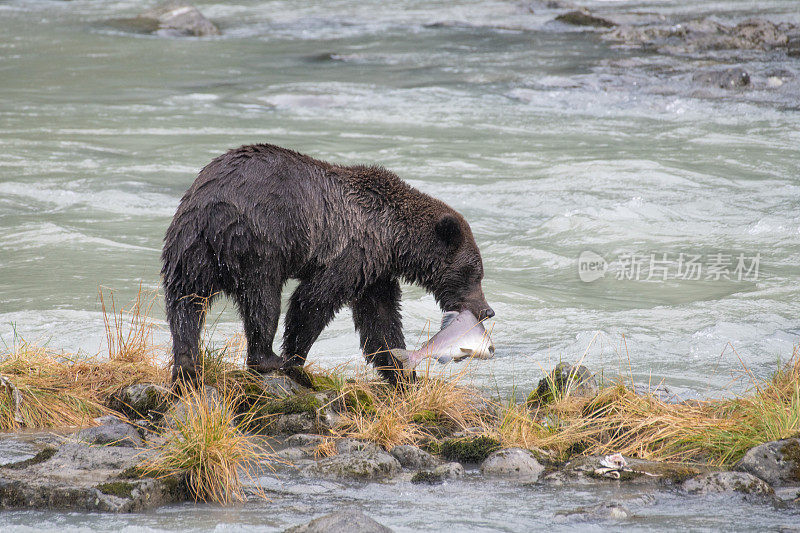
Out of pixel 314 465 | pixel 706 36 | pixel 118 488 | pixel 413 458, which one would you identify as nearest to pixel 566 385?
pixel 413 458

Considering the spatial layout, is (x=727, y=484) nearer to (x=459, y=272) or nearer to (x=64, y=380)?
(x=459, y=272)

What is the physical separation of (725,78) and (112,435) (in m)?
18.8

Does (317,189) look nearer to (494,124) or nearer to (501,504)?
(501,504)

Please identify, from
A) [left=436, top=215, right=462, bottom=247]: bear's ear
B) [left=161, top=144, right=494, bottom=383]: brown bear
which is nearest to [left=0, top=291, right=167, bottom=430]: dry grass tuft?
[left=161, top=144, right=494, bottom=383]: brown bear

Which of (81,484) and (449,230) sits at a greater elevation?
(449,230)

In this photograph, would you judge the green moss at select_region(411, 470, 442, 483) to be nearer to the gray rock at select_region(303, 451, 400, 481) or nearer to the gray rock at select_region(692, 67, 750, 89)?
the gray rock at select_region(303, 451, 400, 481)

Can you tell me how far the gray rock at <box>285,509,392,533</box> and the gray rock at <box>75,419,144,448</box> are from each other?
161 centimetres

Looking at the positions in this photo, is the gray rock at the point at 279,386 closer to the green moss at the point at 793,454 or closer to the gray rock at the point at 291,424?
the gray rock at the point at 291,424

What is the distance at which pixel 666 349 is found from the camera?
8.83 metres

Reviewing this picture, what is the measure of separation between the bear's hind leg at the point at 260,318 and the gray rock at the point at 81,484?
139cm

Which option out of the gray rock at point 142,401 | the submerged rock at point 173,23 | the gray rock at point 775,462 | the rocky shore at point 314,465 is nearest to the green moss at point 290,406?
the rocky shore at point 314,465

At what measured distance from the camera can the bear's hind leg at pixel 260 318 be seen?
6328 mm

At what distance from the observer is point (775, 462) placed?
5340 mm

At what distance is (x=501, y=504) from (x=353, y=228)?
2.52 meters
